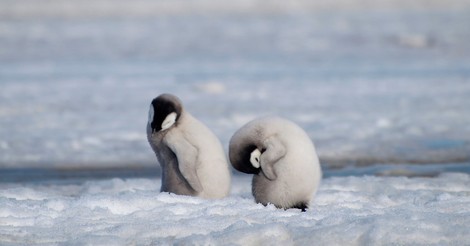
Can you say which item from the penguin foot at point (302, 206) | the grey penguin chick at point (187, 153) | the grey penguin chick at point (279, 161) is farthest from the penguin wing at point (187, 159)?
the penguin foot at point (302, 206)

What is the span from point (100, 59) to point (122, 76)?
349 cm

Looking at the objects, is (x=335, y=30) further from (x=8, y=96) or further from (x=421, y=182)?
(x=421, y=182)

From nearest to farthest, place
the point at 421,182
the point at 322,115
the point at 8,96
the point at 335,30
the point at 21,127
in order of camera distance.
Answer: the point at 421,182 < the point at 21,127 < the point at 322,115 < the point at 8,96 < the point at 335,30

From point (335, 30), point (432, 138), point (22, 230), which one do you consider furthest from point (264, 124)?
point (335, 30)

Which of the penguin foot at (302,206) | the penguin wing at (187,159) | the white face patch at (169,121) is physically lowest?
the penguin foot at (302,206)

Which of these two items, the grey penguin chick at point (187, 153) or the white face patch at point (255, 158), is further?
the grey penguin chick at point (187, 153)

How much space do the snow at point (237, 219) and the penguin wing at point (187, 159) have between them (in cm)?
10

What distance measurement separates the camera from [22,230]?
3658 millimetres

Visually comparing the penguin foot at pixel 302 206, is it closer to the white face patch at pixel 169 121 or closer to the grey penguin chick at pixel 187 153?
the grey penguin chick at pixel 187 153

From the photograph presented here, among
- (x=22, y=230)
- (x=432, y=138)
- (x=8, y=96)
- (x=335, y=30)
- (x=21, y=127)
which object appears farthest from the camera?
(x=335, y=30)

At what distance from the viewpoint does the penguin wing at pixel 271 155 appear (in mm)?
4180

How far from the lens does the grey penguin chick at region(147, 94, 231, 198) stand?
14.4ft

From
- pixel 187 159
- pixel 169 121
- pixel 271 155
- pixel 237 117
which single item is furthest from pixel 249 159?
pixel 237 117

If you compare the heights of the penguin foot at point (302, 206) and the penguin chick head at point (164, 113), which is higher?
the penguin chick head at point (164, 113)
